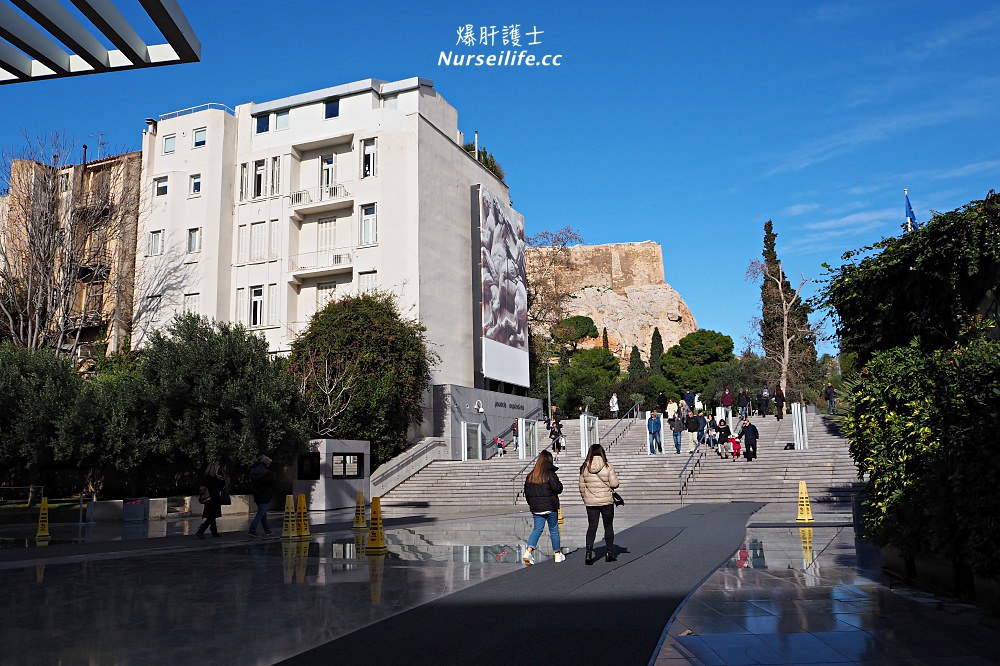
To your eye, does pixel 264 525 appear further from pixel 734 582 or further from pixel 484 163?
pixel 484 163

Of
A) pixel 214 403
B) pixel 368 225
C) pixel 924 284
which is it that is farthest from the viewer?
pixel 368 225

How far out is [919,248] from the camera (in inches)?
396

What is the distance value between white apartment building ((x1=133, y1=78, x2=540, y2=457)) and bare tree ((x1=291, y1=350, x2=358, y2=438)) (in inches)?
238

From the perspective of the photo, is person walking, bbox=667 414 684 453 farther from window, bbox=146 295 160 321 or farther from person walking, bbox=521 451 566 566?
window, bbox=146 295 160 321

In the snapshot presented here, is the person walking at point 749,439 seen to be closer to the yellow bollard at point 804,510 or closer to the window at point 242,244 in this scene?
the yellow bollard at point 804,510

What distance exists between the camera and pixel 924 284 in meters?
10.3

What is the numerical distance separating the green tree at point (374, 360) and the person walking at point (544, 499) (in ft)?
69.5

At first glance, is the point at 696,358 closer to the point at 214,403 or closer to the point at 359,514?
the point at 214,403

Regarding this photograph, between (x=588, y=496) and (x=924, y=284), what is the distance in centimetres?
506

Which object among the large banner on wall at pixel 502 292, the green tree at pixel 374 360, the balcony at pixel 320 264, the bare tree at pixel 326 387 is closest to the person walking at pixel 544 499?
the bare tree at pixel 326 387

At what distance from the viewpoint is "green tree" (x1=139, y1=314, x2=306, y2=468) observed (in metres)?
24.3

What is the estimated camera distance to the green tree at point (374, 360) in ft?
106

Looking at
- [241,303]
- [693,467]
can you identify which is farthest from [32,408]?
[693,467]

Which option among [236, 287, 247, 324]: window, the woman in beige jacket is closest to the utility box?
[236, 287, 247, 324]: window
